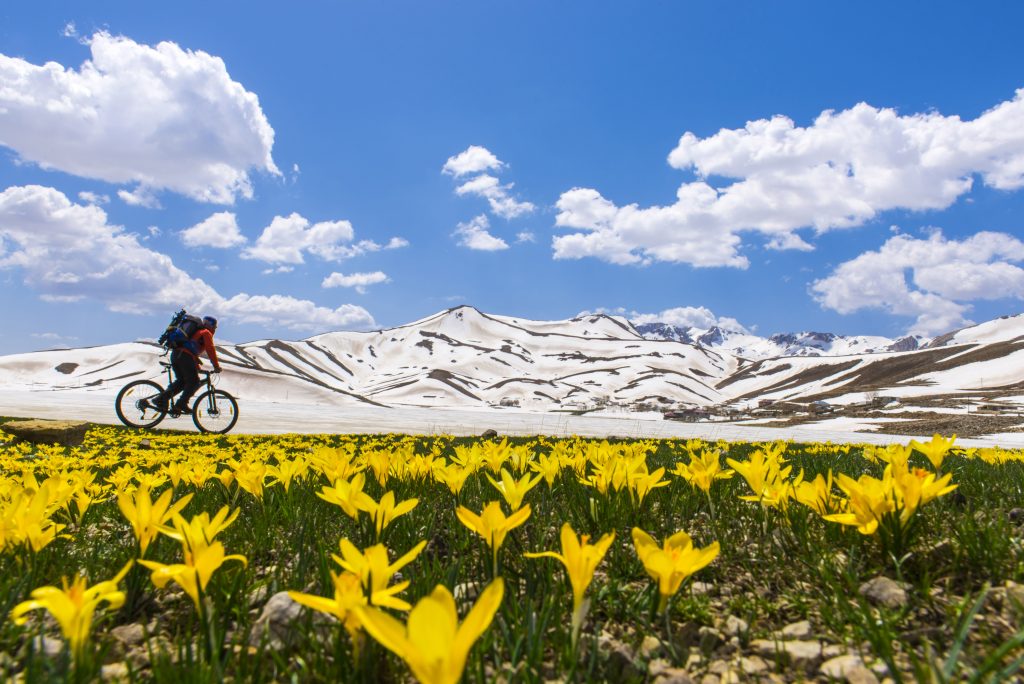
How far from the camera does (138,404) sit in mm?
14984

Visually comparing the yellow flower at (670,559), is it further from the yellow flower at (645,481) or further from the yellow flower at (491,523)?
the yellow flower at (645,481)

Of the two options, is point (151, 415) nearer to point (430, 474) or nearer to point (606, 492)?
point (430, 474)

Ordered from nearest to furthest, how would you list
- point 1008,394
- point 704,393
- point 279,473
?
1. point 279,473
2. point 1008,394
3. point 704,393

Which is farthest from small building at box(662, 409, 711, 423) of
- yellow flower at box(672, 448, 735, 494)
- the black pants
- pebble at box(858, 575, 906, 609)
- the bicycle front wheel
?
pebble at box(858, 575, 906, 609)

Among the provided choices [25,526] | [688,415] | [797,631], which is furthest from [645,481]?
[688,415]

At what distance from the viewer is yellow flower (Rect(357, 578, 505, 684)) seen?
0.85m

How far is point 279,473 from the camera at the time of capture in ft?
9.92

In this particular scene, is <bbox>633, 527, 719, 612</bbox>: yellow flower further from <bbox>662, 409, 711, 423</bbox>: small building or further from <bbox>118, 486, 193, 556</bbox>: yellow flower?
<bbox>662, 409, 711, 423</bbox>: small building

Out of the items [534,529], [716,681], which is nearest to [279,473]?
[534,529]

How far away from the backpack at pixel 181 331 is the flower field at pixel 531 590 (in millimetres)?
12743

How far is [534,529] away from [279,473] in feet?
4.82

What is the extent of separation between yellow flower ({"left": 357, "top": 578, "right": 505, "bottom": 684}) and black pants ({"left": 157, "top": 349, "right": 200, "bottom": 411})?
15600 millimetres

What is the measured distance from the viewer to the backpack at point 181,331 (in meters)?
14.2

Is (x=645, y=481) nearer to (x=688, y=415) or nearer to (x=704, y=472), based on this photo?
(x=704, y=472)
